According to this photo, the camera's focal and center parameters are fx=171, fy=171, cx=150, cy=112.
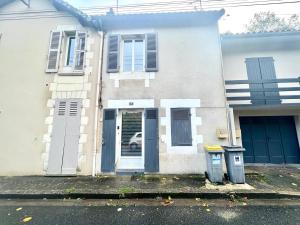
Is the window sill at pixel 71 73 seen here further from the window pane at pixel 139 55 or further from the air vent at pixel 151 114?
the air vent at pixel 151 114

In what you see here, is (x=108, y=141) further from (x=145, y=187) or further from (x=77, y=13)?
(x=77, y=13)

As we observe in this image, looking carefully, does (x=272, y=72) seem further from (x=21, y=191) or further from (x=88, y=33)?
(x=21, y=191)

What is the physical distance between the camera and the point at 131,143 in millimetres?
6594

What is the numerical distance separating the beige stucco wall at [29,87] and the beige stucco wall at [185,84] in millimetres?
1673

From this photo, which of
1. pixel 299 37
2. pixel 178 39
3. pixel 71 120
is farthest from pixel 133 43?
pixel 299 37

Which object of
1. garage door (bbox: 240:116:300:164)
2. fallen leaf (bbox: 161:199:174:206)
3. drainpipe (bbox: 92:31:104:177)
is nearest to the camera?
fallen leaf (bbox: 161:199:174:206)

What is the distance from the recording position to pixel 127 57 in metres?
7.27

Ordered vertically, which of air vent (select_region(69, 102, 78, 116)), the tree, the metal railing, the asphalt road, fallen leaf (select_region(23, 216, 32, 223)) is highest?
the tree

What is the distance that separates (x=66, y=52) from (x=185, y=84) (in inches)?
207

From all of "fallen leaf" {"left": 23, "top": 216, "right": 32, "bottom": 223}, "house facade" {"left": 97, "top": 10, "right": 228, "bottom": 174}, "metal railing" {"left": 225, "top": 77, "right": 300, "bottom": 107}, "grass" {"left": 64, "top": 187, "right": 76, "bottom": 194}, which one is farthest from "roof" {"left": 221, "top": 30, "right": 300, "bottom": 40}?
"fallen leaf" {"left": 23, "top": 216, "right": 32, "bottom": 223}

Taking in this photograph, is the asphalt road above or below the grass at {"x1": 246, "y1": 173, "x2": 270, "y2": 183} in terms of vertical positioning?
below

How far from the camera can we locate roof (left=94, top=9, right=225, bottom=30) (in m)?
6.93

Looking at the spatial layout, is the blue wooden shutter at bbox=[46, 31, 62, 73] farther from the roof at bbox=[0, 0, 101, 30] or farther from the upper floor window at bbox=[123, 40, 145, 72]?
the upper floor window at bbox=[123, 40, 145, 72]

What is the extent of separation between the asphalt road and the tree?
48.9 ft
